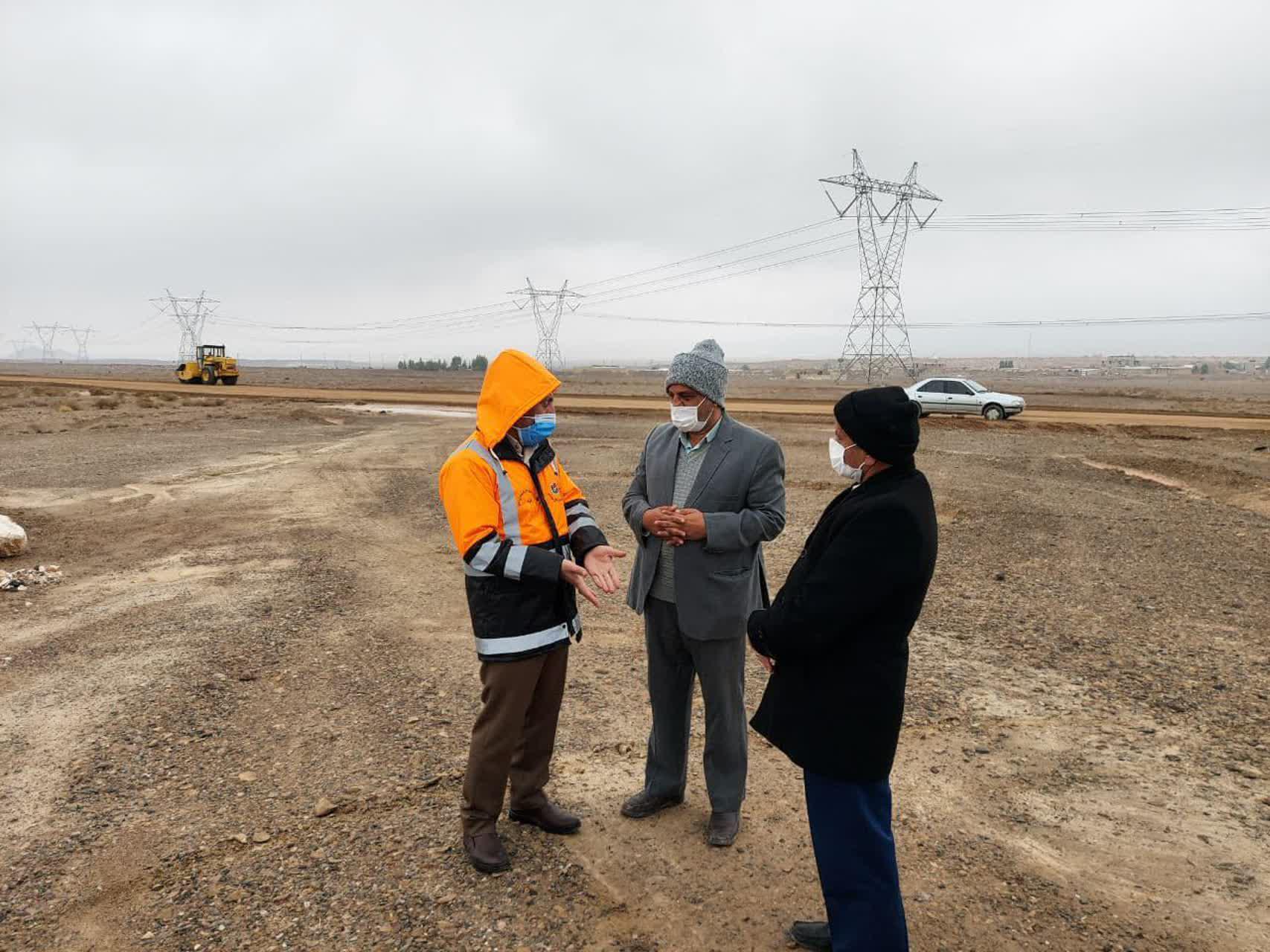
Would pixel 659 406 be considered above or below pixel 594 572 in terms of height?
below

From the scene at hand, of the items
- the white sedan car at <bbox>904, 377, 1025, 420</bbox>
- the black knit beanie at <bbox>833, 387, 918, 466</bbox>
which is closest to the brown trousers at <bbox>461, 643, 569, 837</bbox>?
the black knit beanie at <bbox>833, 387, 918, 466</bbox>

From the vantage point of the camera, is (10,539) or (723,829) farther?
(10,539)

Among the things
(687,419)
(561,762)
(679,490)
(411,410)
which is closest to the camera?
(687,419)

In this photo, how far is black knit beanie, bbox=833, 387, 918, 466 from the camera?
2383 mm

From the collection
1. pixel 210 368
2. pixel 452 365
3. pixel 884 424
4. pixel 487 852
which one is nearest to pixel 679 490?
pixel 884 424

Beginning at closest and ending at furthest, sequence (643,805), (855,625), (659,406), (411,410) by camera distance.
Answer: (855,625) → (643,805) → (411,410) → (659,406)

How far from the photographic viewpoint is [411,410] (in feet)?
95.0

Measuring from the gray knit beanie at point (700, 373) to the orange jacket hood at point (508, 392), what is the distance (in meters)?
0.51

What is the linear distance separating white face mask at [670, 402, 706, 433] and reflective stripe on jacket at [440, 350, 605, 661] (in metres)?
0.53

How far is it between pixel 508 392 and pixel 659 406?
89.5ft

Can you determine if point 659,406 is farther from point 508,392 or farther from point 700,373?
point 508,392

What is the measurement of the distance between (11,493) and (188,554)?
5464mm

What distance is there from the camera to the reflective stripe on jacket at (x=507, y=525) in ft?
9.64

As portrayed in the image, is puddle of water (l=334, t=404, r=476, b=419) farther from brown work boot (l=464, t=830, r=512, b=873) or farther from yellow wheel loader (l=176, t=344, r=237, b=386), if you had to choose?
brown work boot (l=464, t=830, r=512, b=873)
